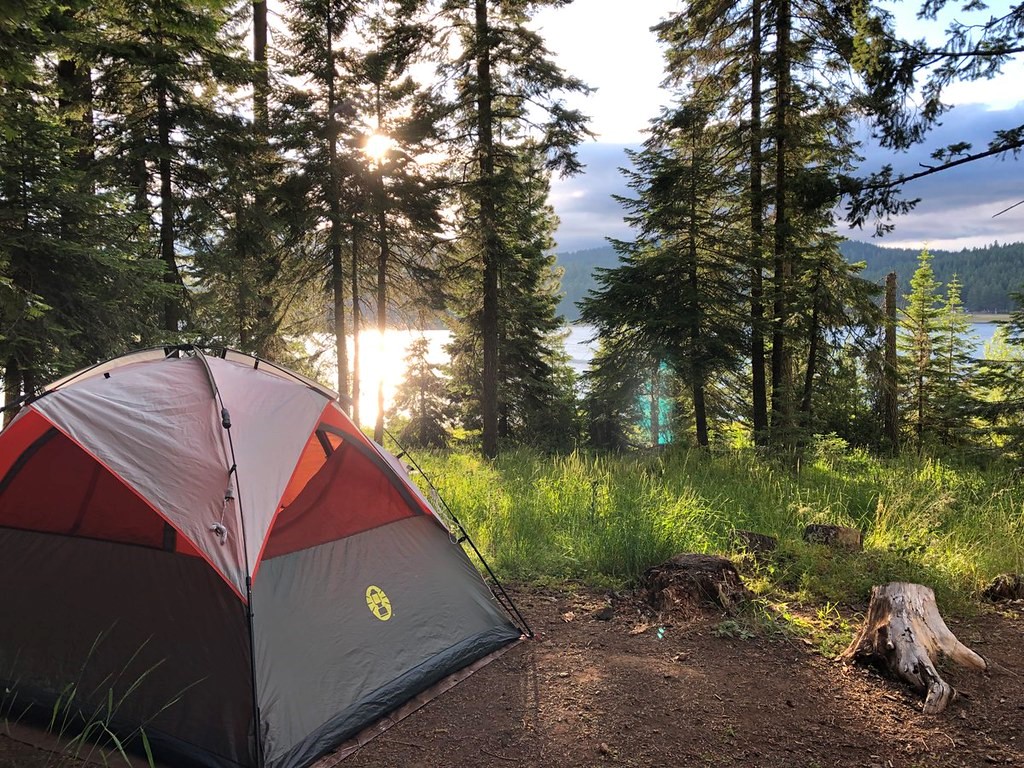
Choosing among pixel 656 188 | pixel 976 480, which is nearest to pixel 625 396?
pixel 656 188

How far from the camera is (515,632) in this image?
4.75m

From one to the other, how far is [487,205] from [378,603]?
36.7 ft

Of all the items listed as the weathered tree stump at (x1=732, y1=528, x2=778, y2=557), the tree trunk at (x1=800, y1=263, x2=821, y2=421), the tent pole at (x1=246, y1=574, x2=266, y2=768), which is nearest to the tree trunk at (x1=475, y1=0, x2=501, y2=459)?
the tree trunk at (x1=800, y1=263, x2=821, y2=421)

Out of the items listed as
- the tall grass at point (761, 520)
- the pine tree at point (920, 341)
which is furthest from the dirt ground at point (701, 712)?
the pine tree at point (920, 341)

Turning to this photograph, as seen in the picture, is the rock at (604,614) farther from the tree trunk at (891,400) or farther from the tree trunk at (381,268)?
the tree trunk at (891,400)

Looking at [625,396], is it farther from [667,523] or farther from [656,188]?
[667,523]

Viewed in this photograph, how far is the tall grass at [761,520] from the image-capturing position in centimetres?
563

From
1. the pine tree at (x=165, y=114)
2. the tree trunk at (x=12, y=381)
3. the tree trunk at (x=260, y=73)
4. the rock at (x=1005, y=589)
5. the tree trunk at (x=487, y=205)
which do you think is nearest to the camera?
the rock at (x=1005, y=589)

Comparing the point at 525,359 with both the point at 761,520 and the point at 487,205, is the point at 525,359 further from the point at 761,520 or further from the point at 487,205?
the point at 761,520

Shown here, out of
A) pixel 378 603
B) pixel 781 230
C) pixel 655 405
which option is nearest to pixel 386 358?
pixel 655 405

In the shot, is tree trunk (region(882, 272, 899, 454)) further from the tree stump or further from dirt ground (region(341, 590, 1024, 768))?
the tree stump

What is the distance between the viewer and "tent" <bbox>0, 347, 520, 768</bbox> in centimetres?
341

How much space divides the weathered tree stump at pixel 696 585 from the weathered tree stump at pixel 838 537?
1.57 metres

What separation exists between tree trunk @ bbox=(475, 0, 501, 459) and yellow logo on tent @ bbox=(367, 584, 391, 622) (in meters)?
10.6
